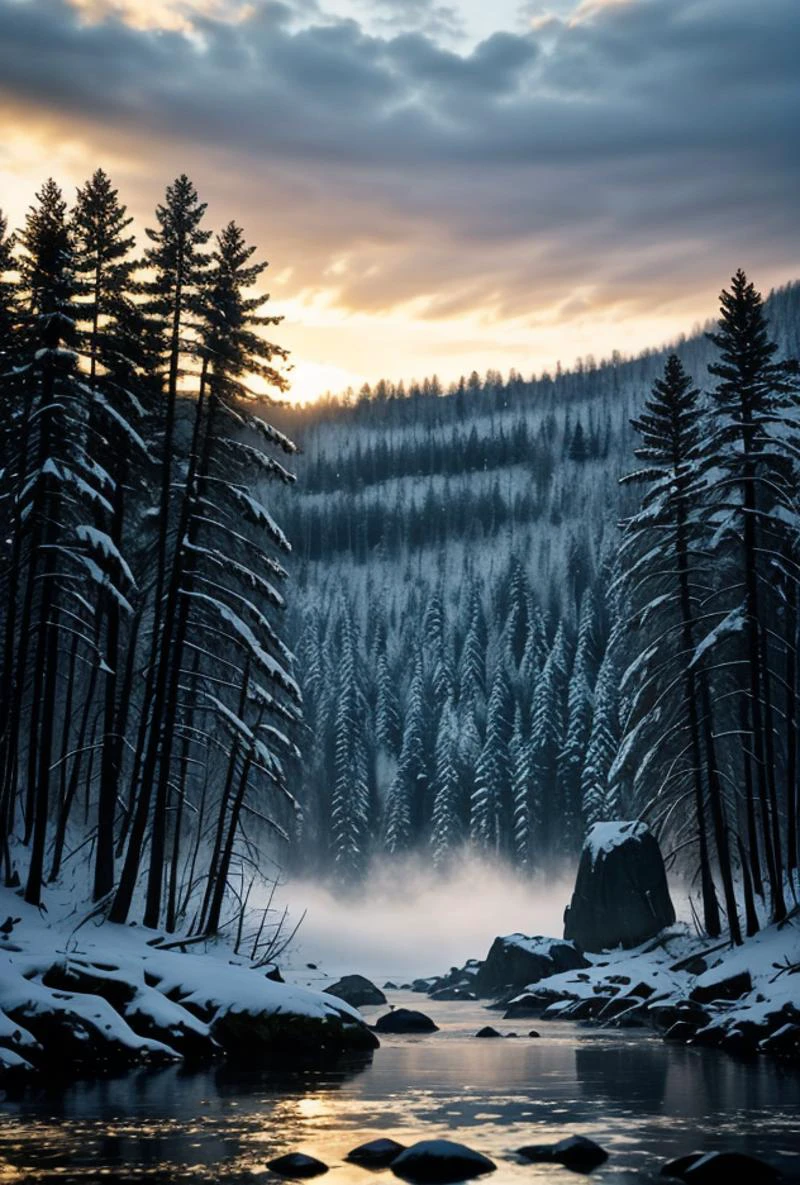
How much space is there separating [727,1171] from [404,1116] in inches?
229

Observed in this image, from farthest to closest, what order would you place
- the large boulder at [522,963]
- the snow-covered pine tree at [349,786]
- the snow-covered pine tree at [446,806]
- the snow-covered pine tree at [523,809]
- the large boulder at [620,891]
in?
the snow-covered pine tree at [349,786], the snow-covered pine tree at [446,806], the snow-covered pine tree at [523,809], the large boulder at [522,963], the large boulder at [620,891]

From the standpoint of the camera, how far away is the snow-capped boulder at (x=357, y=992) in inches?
1952

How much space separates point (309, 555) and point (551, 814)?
101 metres

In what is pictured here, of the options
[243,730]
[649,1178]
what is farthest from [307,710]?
[649,1178]

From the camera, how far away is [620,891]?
4672 centimetres

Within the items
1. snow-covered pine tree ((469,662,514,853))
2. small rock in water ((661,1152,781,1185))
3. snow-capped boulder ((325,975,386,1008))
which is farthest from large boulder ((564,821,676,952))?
snow-covered pine tree ((469,662,514,853))

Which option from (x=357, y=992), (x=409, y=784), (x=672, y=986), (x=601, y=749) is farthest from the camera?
(x=409, y=784)

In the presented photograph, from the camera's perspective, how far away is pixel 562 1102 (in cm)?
1848

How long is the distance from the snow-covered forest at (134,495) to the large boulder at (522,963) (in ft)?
64.8

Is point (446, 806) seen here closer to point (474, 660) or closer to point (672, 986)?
point (474, 660)

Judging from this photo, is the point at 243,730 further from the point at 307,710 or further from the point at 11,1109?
the point at 307,710

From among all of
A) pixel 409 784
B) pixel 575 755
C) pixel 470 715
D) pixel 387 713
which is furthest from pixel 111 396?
pixel 387 713

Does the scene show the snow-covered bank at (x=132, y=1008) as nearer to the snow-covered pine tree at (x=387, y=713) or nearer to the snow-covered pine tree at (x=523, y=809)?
the snow-covered pine tree at (x=523, y=809)

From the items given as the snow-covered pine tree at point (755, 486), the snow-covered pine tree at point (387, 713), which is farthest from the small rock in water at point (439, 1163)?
the snow-covered pine tree at point (387, 713)
